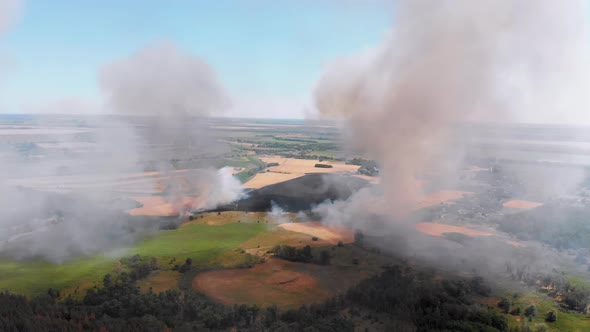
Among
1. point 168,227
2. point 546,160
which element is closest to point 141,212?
point 168,227

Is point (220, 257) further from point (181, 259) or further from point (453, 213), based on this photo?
point (453, 213)

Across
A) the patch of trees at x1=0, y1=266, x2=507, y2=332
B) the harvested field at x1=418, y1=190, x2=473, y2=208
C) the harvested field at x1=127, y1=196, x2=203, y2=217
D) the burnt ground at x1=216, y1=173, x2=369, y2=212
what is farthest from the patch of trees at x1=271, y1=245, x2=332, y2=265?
the harvested field at x1=418, y1=190, x2=473, y2=208

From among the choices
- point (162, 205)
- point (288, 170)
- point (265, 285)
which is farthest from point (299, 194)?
point (265, 285)

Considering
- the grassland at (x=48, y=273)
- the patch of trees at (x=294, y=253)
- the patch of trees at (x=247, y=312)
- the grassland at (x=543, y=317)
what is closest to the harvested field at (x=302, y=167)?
the patch of trees at (x=294, y=253)

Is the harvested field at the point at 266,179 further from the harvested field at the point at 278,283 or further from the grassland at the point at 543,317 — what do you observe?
the grassland at the point at 543,317

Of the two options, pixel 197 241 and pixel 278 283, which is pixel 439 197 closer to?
pixel 197 241
